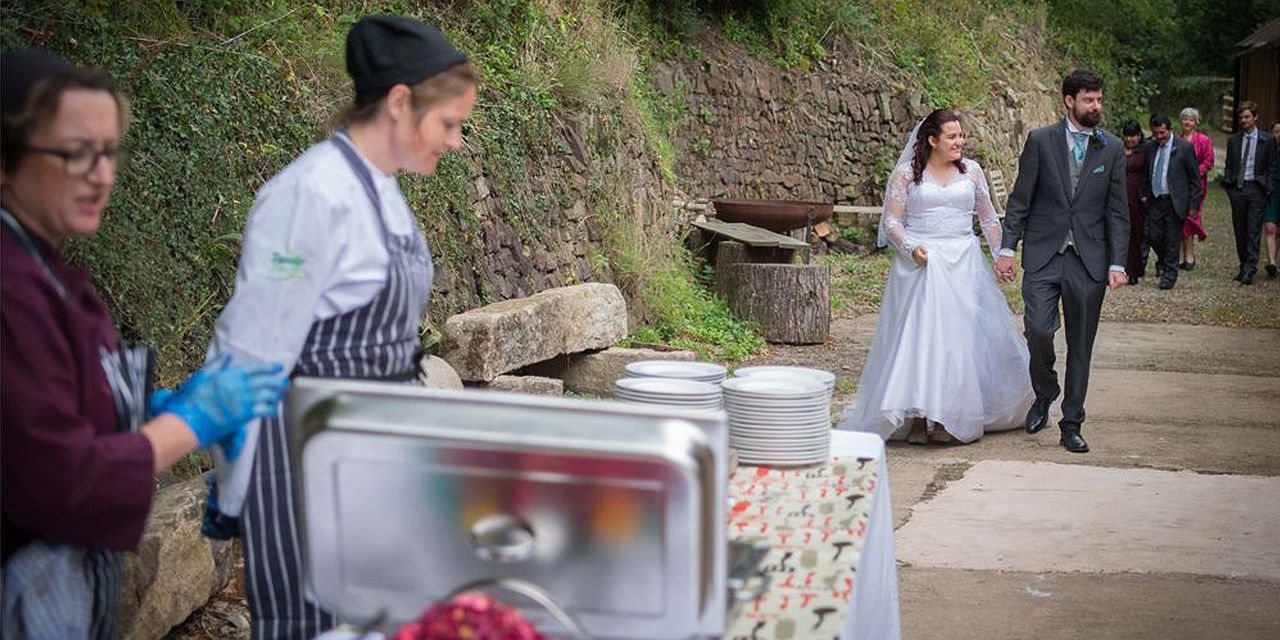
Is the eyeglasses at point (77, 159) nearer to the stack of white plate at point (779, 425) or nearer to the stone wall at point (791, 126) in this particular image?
the stack of white plate at point (779, 425)

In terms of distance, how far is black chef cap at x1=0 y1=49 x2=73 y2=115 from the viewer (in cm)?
224

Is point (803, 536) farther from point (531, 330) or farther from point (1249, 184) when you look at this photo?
point (1249, 184)

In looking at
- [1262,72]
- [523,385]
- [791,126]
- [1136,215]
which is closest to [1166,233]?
[1136,215]

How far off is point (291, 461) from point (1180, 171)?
15215 millimetres

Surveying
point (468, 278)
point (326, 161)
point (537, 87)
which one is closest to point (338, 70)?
point (468, 278)

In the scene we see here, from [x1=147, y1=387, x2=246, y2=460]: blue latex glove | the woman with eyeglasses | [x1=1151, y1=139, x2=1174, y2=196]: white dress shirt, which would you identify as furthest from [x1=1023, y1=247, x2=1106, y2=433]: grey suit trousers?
[x1=1151, y1=139, x2=1174, y2=196]: white dress shirt

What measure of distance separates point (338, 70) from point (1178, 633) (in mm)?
5304

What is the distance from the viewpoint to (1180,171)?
53.5 ft

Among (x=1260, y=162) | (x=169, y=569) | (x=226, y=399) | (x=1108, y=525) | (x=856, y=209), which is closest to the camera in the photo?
(x=226, y=399)

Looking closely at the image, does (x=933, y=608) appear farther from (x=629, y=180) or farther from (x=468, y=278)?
(x=629, y=180)

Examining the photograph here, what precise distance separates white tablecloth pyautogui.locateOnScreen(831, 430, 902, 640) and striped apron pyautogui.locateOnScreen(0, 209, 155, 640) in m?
1.63

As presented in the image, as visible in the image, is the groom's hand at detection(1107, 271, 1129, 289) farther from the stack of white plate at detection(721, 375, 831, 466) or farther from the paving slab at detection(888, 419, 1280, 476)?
the stack of white plate at detection(721, 375, 831, 466)

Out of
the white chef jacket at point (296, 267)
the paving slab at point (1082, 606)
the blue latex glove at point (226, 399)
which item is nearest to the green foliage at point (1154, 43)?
the paving slab at point (1082, 606)

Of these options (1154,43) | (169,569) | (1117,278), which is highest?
(1154,43)
